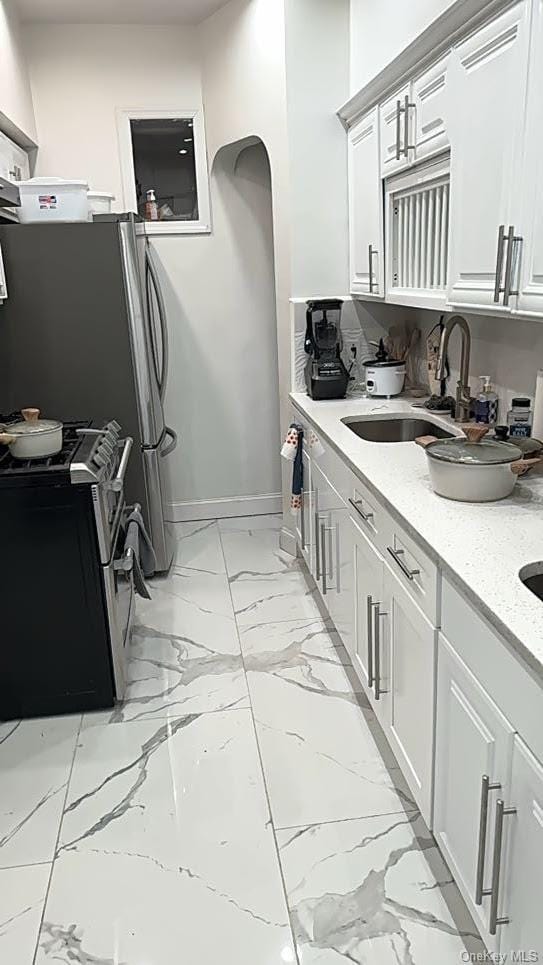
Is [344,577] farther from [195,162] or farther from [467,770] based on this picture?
[195,162]

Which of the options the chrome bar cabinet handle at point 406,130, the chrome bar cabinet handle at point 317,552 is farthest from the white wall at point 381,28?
the chrome bar cabinet handle at point 317,552

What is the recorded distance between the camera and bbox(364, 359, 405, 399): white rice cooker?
3.30 meters

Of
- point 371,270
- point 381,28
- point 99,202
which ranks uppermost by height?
point 381,28

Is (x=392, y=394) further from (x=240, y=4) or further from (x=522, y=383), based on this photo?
(x=240, y=4)

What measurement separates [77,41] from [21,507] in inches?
110

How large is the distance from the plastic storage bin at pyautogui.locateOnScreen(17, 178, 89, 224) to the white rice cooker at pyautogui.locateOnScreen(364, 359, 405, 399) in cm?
152

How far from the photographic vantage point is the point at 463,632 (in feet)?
4.82

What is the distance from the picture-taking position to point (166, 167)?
412 centimetres

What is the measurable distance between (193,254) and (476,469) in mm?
2862

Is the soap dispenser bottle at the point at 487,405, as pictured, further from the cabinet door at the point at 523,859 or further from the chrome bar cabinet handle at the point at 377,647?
the cabinet door at the point at 523,859

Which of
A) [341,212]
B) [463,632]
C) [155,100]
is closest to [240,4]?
[155,100]

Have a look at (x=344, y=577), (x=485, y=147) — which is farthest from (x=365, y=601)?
(x=485, y=147)

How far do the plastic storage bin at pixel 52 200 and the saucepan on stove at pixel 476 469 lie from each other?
2.22 metres

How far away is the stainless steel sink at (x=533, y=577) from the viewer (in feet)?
4.87
